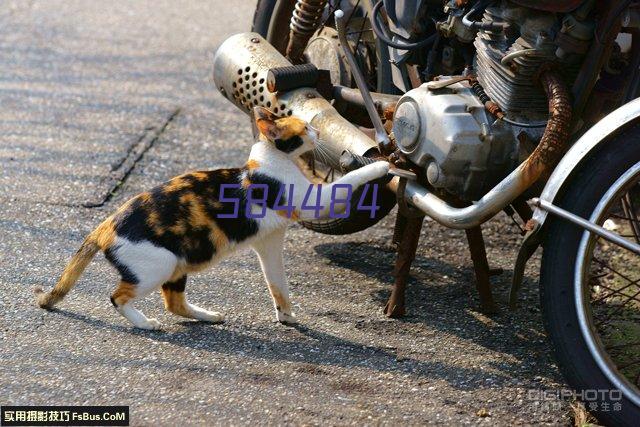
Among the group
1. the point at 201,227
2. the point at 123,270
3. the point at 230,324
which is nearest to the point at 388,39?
the point at 201,227

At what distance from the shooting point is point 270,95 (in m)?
4.10

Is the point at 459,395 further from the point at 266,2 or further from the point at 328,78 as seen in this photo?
the point at 266,2

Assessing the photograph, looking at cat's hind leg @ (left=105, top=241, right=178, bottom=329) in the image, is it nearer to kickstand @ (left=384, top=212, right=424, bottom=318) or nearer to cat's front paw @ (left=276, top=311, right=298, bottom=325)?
cat's front paw @ (left=276, top=311, right=298, bottom=325)

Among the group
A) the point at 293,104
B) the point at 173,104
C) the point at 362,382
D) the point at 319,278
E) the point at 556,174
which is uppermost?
the point at 556,174

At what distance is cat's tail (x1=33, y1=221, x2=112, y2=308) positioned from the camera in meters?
3.50

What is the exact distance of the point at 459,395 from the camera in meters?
3.21

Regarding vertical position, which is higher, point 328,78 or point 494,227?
point 328,78

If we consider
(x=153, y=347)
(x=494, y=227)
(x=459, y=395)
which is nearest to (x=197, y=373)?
(x=153, y=347)

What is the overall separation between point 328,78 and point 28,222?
5.01 feet

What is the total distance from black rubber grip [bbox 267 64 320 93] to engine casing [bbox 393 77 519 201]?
704mm

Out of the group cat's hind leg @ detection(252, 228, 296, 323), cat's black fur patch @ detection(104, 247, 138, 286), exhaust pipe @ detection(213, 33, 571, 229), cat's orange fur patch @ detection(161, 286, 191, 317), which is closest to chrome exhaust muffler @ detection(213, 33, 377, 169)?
exhaust pipe @ detection(213, 33, 571, 229)

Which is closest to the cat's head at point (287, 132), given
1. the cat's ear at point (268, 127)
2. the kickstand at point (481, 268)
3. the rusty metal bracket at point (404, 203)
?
the cat's ear at point (268, 127)

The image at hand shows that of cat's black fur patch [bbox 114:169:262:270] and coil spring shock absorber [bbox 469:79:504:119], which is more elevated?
coil spring shock absorber [bbox 469:79:504:119]

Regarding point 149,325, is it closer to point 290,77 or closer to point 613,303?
point 290,77
